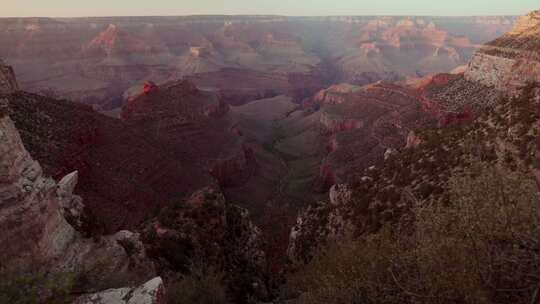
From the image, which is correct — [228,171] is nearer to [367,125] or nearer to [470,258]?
[367,125]

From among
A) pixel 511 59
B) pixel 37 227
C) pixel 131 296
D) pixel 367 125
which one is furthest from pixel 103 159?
Answer: pixel 367 125

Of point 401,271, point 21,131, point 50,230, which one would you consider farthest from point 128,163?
point 401,271

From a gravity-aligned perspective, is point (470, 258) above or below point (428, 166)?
above

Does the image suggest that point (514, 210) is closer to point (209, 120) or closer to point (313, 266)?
point (313, 266)

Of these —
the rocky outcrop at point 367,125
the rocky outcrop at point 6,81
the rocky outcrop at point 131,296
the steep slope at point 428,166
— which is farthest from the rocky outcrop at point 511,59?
the rocky outcrop at point 6,81

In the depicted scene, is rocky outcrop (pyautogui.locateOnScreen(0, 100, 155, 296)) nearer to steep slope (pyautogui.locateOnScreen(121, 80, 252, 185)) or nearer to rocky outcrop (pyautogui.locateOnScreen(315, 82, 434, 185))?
steep slope (pyautogui.locateOnScreen(121, 80, 252, 185))

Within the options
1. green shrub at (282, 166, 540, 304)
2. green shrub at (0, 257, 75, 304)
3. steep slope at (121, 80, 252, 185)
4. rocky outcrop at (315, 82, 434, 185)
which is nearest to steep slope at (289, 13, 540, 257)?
green shrub at (282, 166, 540, 304)

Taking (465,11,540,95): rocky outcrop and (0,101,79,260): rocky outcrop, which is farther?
(465,11,540,95): rocky outcrop
